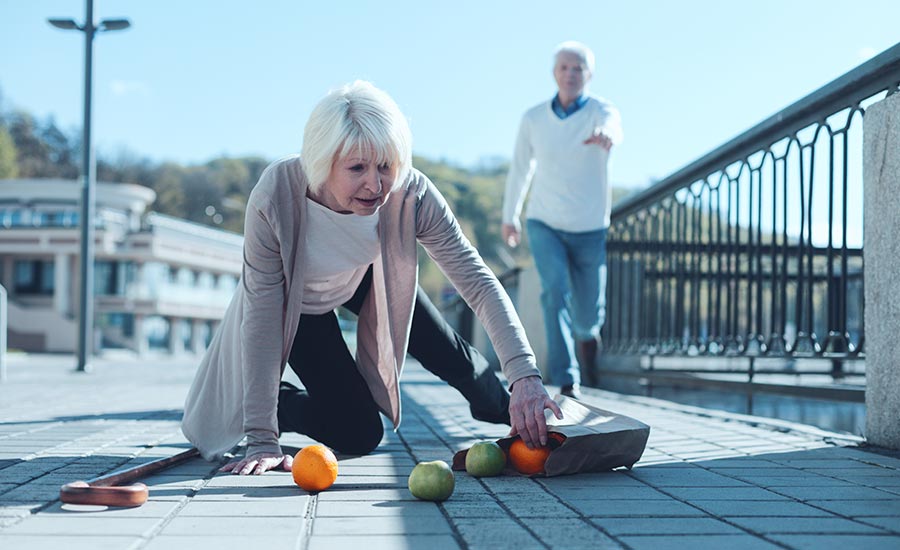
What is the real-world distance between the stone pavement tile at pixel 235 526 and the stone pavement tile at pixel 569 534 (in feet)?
2.14

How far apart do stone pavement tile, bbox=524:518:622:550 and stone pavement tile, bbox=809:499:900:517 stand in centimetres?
83

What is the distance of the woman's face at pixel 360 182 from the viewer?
11.9ft

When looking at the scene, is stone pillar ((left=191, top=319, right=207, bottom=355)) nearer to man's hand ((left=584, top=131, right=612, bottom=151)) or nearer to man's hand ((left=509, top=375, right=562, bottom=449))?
man's hand ((left=584, top=131, right=612, bottom=151))

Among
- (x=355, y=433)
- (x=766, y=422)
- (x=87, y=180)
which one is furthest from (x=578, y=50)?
(x=87, y=180)

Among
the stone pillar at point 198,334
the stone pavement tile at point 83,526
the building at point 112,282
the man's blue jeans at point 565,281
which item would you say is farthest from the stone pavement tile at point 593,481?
the stone pillar at point 198,334

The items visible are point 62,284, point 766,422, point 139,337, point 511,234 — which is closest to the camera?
point 766,422

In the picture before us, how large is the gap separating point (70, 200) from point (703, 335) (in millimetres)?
58430

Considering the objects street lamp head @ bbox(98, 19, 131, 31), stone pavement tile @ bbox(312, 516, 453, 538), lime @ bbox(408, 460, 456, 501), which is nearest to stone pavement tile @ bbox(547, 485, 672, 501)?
lime @ bbox(408, 460, 456, 501)

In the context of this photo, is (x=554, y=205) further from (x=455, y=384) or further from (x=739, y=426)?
(x=455, y=384)

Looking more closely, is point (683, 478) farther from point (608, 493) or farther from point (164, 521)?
point (164, 521)

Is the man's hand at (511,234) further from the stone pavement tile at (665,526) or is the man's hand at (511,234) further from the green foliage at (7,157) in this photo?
the green foliage at (7,157)

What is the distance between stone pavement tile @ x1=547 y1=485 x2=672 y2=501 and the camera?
333cm

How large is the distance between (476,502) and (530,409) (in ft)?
1.63

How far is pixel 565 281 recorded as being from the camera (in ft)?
23.3
